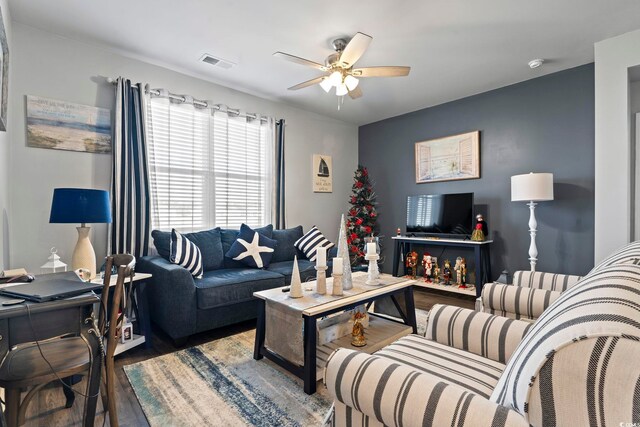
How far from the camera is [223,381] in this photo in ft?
6.72

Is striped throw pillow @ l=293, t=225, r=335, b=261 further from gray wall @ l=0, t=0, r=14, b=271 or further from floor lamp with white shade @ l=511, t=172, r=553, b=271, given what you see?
gray wall @ l=0, t=0, r=14, b=271

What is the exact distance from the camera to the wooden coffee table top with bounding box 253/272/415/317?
201cm

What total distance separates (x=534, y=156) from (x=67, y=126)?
495cm

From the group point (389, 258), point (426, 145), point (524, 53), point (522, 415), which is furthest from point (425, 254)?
point (522, 415)

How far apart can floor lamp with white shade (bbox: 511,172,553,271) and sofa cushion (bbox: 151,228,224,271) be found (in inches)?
130

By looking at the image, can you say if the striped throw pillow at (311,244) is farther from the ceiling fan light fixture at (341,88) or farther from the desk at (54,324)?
the desk at (54,324)

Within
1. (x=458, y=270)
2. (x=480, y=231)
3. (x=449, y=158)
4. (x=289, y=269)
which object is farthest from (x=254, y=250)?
(x=449, y=158)

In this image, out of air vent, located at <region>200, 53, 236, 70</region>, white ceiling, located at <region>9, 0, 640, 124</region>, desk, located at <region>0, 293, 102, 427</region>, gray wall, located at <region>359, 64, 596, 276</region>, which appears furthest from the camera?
gray wall, located at <region>359, 64, 596, 276</region>

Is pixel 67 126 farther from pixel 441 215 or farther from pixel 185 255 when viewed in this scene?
pixel 441 215

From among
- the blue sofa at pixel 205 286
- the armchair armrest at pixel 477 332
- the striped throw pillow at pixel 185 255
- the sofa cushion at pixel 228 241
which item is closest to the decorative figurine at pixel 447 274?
the blue sofa at pixel 205 286

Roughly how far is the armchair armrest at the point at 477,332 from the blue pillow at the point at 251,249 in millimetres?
2234

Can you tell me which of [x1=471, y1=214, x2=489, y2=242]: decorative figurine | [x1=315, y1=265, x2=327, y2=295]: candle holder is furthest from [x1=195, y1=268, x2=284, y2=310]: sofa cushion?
[x1=471, y1=214, x2=489, y2=242]: decorative figurine

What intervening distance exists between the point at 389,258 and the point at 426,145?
75.5 inches

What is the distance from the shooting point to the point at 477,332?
1.48 meters
